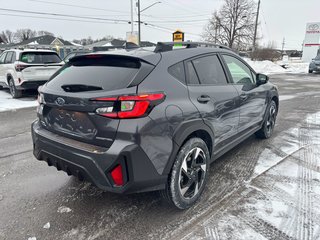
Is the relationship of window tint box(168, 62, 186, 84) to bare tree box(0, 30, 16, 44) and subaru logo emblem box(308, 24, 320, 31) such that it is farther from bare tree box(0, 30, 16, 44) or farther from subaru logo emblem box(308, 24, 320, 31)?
bare tree box(0, 30, 16, 44)

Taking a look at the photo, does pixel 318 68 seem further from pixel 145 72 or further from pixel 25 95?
pixel 145 72

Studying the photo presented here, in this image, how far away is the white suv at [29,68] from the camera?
27.5ft

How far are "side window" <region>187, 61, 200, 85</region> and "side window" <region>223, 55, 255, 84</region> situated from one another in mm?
895

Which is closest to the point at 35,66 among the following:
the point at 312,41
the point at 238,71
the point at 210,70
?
the point at 238,71

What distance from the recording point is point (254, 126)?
414 cm

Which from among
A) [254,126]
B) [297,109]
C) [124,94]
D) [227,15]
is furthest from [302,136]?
[227,15]

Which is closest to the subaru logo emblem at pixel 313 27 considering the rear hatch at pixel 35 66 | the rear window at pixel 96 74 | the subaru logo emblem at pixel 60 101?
the rear hatch at pixel 35 66

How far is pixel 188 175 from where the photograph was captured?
2613 millimetres

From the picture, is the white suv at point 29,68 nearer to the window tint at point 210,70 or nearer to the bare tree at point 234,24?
the window tint at point 210,70

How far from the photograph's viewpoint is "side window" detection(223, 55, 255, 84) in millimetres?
3470

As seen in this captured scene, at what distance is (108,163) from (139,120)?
433 millimetres

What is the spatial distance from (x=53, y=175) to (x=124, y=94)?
2.01 metres

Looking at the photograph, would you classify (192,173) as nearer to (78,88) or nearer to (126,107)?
(126,107)

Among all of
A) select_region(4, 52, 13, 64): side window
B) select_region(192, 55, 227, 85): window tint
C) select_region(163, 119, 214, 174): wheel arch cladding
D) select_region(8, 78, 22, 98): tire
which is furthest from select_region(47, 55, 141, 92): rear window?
select_region(4, 52, 13, 64): side window
